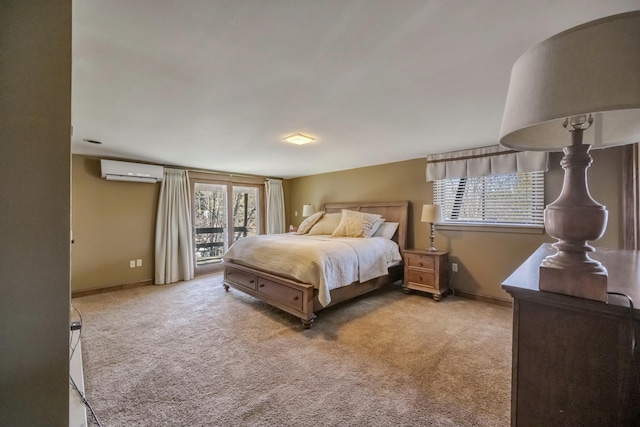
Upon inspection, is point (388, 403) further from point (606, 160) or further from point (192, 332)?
point (606, 160)

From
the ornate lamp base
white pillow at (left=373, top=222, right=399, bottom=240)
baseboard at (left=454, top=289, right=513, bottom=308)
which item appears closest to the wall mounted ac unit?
white pillow at (left=373, top=222, right=399, bottom=240)

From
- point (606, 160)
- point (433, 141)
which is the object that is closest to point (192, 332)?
point (433, 141)

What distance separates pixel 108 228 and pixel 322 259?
11.7ft

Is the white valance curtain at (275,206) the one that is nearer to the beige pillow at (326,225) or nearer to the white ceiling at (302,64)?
the beige pillow at (326,225)

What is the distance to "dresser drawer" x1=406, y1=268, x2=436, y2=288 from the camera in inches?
137

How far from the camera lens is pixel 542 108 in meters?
0.61

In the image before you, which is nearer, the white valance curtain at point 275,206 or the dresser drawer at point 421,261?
the dresser drawer at point 421,261

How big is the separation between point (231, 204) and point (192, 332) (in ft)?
10.8

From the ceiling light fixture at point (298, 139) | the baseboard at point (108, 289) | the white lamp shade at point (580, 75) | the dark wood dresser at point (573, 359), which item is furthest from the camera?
the baseboard at point (108, 289)

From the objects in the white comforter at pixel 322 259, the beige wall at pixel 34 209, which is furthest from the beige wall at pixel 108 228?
the beige wall at pixel 34 209

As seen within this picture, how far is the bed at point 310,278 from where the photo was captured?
2.71m

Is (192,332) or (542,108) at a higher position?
(542,108)

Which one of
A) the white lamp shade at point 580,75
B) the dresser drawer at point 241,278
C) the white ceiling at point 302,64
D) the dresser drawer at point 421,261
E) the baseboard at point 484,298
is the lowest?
the baseboard at point 484,298

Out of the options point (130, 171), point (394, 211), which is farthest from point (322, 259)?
point (130, 171)
